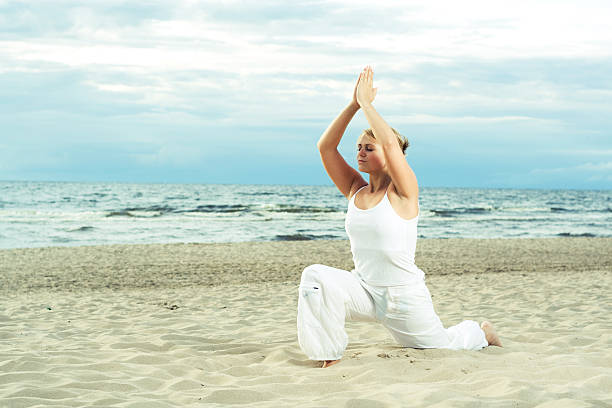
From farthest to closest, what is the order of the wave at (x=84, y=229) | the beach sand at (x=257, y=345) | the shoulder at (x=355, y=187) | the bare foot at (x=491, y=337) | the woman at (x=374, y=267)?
the wave at (x=84, y=229), the bare foot at (x=491, y=337), the shoulder at (x=355, y=187), the woman at (x=374, y=267), the beach sand at (x=257, y=345)

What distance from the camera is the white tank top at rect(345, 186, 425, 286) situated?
150 inches

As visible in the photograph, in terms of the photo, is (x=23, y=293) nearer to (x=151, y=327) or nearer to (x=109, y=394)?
(x=151, y=327)

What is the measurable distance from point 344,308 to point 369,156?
108 centimetres

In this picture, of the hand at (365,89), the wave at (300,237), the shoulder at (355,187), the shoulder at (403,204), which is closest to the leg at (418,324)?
the shoulder at (403,204)

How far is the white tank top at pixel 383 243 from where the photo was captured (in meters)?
3.80

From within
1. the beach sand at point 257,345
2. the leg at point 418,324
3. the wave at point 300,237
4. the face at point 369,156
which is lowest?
the wave at point 300,237

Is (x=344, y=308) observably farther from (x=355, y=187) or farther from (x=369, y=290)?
(x=355, y=187)

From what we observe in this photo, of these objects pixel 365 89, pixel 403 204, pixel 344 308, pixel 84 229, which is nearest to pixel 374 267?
pixel 344 308

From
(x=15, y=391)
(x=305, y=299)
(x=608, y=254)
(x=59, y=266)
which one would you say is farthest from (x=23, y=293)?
(x=608, y=254)

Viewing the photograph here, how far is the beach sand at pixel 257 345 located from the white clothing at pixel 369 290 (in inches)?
9.1

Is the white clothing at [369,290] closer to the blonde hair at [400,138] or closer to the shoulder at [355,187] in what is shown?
the shoulder at [355,187]

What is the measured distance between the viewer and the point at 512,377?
362 cm

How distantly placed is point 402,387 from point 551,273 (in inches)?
350

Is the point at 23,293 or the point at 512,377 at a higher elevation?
the point at 512,377
